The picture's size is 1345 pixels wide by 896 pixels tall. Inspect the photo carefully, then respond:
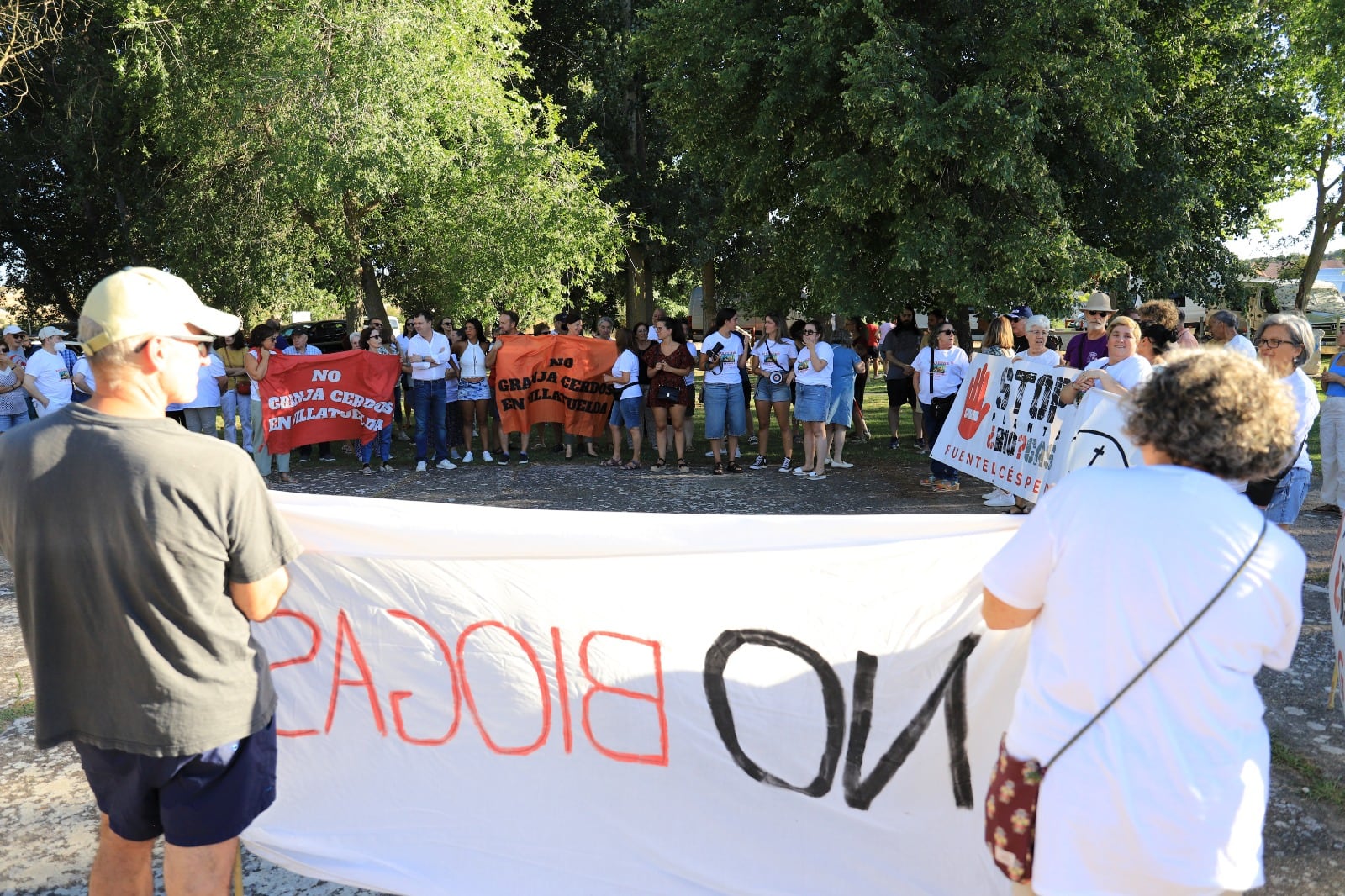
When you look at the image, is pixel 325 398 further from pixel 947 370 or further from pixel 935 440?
pixel 947 370

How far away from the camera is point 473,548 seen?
319cm

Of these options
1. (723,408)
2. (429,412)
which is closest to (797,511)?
(723,408)

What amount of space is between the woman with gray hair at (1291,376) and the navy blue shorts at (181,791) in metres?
5.17

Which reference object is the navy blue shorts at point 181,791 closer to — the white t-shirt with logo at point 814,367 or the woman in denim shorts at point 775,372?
the white t-shirt with logo at point 814,367

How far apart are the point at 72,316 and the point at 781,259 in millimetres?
20612

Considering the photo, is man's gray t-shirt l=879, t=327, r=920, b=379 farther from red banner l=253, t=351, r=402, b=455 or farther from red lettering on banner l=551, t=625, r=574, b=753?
red lettering on banner l=551, t=625, r=574, b=753

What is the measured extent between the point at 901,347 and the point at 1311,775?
10.3 metres

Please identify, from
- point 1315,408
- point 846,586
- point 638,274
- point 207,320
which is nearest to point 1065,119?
point 1315,408

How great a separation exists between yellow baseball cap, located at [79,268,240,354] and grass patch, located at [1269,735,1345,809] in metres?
3.76

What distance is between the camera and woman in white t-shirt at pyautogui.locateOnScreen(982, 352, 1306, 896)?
1.93m

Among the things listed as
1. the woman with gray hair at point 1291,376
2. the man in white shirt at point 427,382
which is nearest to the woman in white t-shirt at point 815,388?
the man in white shirt at point 427,382

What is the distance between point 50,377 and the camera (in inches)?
440

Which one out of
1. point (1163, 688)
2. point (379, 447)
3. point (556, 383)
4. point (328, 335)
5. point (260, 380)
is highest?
point (328, 335)

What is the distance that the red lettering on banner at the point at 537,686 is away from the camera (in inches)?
124
